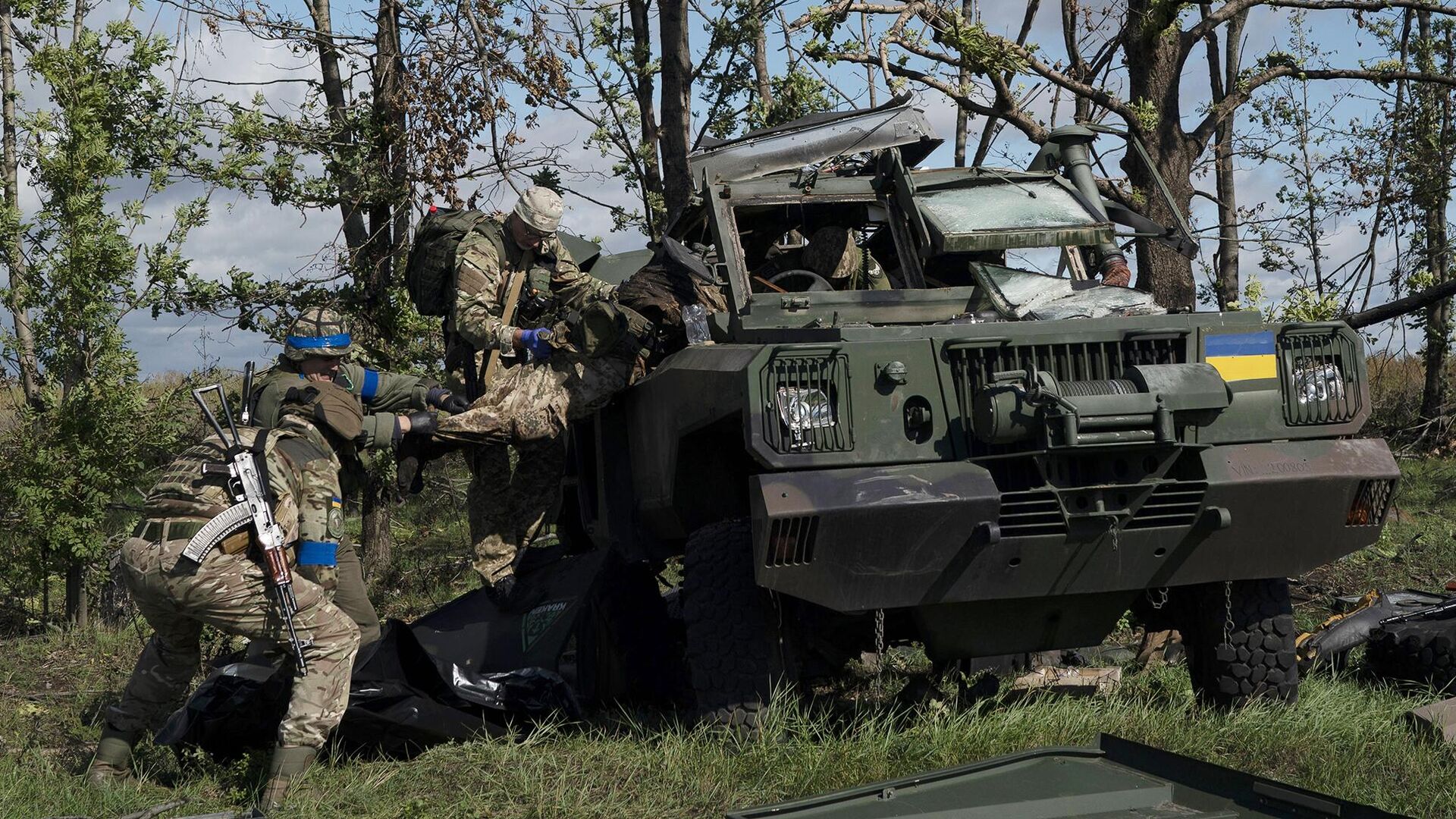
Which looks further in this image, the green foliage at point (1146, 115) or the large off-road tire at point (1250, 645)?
the green foliage at point (1146, 115)

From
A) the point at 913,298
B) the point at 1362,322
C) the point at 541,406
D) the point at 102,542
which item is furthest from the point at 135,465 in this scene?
the point at 1362,322

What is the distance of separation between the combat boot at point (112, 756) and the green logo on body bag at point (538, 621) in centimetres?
146

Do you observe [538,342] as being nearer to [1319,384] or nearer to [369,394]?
[369,394]

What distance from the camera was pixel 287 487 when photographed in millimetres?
4668

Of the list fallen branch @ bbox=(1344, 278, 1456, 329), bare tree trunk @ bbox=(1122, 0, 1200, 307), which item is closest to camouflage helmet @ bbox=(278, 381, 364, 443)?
bare tree trunk @ bbox=(1122, 0, 1200, 307)

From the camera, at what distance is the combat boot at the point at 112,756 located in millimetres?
4840

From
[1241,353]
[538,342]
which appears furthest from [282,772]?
[1241,353]

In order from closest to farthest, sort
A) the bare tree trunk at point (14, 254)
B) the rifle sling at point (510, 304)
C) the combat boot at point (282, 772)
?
the combat boot at point (282, 772)
the rifle sling at point (510, 304)
the bare tree trunk at point (14, 254)

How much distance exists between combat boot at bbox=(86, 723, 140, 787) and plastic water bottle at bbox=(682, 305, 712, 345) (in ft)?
7.58

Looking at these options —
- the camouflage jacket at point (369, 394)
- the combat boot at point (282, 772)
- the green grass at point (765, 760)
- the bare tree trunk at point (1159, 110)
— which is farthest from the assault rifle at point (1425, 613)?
the combat boot at point (282, 772)

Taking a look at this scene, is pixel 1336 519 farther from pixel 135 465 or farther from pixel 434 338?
pixel 135 465

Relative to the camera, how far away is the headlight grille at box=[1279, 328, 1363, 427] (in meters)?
4.54

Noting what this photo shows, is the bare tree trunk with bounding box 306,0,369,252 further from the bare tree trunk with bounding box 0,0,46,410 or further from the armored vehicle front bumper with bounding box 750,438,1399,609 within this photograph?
the armored vehicle front bumper with bounding box 750,438,1399,609

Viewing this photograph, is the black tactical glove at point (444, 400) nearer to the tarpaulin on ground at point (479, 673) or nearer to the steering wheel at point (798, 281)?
the tarpaulin on ground at point (479, 673)
